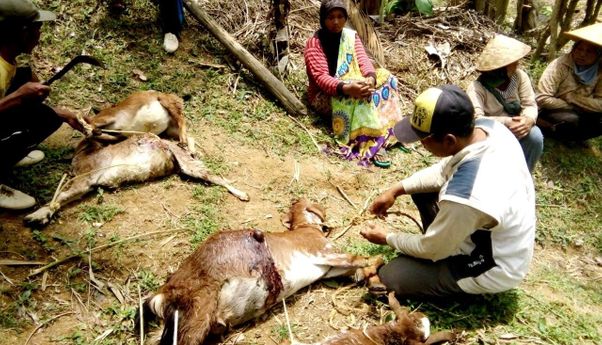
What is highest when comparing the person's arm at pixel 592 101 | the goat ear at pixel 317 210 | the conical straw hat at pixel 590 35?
the conical straw hat at pixel 590 35

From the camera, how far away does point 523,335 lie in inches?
130

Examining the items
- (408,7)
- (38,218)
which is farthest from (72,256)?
(408,7)

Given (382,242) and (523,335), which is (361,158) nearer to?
(382,242)

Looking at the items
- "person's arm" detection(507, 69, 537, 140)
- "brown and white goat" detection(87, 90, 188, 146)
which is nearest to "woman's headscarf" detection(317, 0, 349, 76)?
"brown and white goat" detection(87, 90, 188, 146)

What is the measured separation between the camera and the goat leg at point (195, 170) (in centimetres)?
439

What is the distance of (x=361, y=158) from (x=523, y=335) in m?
2.57

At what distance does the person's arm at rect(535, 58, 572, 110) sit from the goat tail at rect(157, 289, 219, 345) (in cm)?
460

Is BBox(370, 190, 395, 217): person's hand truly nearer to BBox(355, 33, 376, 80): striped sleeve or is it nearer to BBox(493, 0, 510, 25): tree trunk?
BBox(355, 33, 376, 80): striped sleeve

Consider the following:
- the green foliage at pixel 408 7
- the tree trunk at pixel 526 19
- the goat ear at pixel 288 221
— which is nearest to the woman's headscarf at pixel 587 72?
the green foliage at pixel 408 7

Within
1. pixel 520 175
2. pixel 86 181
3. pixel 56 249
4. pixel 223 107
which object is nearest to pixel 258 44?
pixel 223 107

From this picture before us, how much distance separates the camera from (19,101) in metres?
3.54

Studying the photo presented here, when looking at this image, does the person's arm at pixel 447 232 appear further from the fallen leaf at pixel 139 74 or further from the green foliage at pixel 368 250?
the fallen leaf at pixel 139 74

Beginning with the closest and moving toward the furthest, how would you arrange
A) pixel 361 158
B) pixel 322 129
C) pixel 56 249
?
pixel 56 249, pixel 361 158, pixel 322 129

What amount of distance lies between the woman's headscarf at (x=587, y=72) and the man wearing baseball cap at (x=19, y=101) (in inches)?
209
